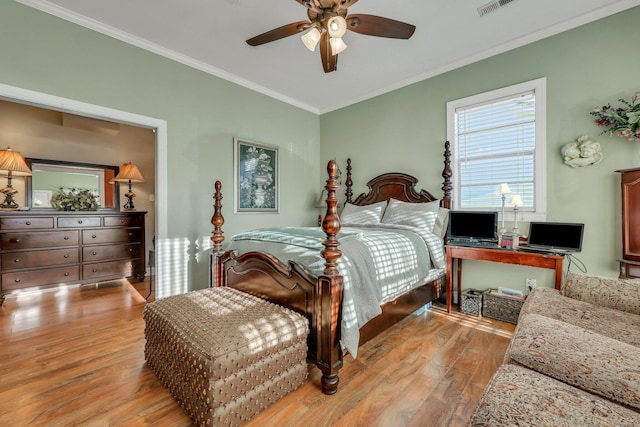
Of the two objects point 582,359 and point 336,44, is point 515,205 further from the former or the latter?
point 336,44

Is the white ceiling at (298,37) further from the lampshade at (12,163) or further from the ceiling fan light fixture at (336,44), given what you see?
the lampshade at (12,163)

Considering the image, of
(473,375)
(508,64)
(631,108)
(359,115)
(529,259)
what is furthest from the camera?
(359,115)

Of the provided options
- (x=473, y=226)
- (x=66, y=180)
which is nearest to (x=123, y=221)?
(x=66, y=180)

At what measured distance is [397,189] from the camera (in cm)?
391

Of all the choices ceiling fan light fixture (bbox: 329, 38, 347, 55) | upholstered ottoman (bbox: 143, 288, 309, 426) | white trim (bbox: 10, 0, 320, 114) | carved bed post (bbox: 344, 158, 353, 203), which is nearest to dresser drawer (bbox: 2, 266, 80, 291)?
upholstered ottoman (bbox: 143, 288, 309, 426)

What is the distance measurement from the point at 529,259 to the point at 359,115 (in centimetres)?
304

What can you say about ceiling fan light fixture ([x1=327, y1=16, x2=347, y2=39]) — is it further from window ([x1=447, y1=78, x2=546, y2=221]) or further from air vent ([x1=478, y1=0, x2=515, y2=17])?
window ([x1=447, y1=78, x2=546, y2=221])

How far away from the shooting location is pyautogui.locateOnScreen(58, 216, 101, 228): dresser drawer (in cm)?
367

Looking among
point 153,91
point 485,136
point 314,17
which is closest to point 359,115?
point 485,136

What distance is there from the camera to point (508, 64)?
119 inches

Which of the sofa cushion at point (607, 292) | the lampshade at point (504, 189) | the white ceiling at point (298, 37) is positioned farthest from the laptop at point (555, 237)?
the white ceiling at point (298, 37)

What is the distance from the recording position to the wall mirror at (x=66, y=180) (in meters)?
3.95

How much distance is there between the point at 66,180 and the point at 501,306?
19.6 ft

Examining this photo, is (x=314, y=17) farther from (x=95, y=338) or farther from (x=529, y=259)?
(x=95, y=338)
